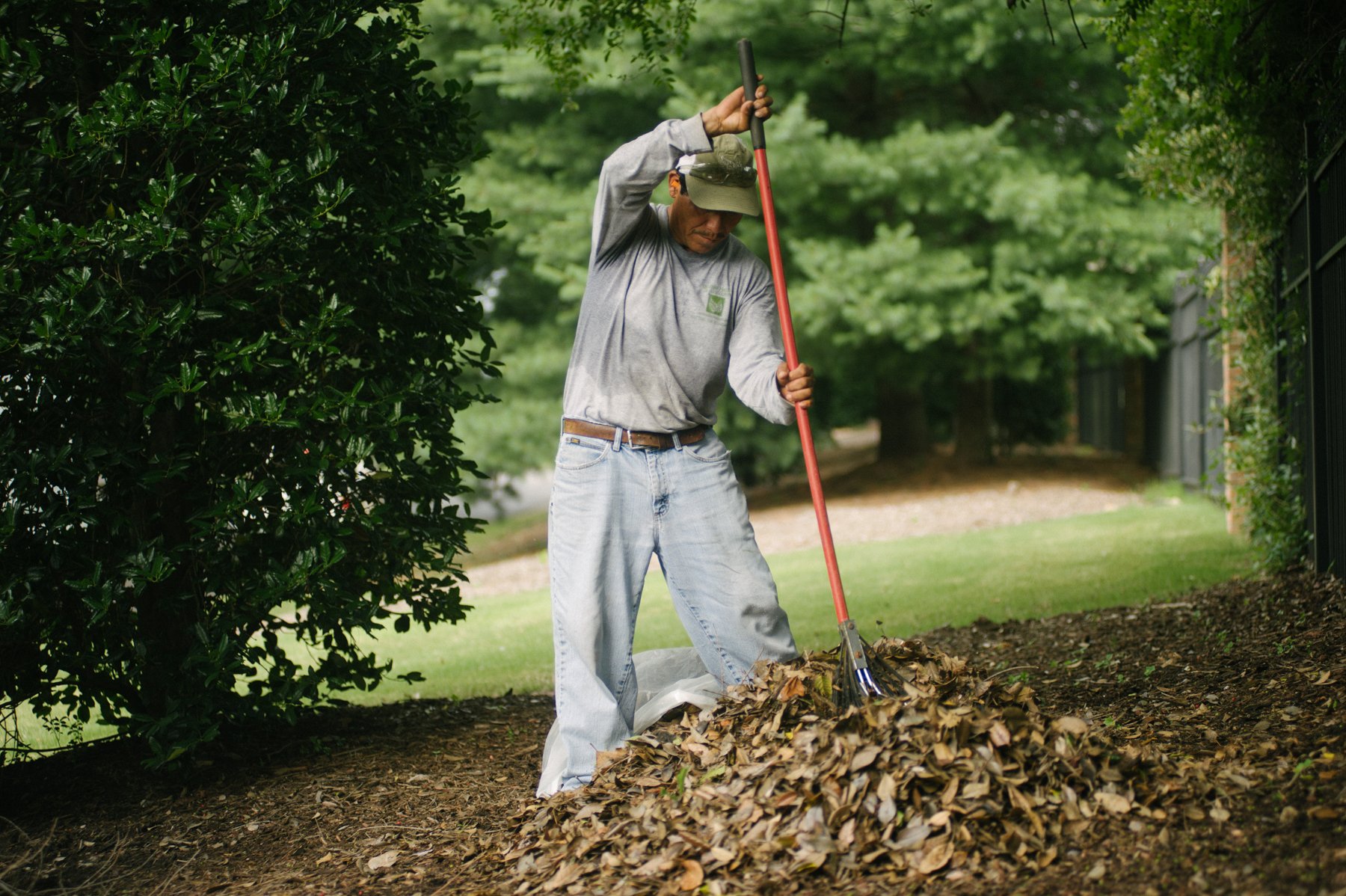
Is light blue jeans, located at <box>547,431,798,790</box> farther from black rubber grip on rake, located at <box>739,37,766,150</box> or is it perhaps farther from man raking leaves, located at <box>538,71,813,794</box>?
black rubber grip on rake, located at <box>739,37,766,150</box>

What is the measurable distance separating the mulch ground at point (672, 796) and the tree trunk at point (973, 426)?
11.3m

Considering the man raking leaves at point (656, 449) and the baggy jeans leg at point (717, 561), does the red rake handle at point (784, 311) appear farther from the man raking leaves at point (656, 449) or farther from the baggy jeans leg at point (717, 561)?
the baggy jeans leg at point (717, 561)

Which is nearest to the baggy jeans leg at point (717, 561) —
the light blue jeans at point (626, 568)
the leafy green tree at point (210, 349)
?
the light blue jeans at point (626, 568)

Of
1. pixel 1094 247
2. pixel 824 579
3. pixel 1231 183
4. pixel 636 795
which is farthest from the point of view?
pixel 1094 247

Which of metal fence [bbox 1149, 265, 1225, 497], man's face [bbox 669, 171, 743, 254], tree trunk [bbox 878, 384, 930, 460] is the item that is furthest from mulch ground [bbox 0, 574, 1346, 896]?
tree trunk [bbox 878, 384, 930, 460]

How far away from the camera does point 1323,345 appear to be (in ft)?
19.2

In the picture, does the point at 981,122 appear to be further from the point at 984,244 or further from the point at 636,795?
the point at 636,795

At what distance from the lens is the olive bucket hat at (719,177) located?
158 inches

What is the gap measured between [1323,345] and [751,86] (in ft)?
11.5

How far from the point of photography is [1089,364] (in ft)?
73.4

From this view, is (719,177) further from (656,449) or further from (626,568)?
(626,568)

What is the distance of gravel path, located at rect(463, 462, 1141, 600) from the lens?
42.4 ft

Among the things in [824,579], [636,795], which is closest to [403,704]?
[636,795]

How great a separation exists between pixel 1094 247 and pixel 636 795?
1183cm
